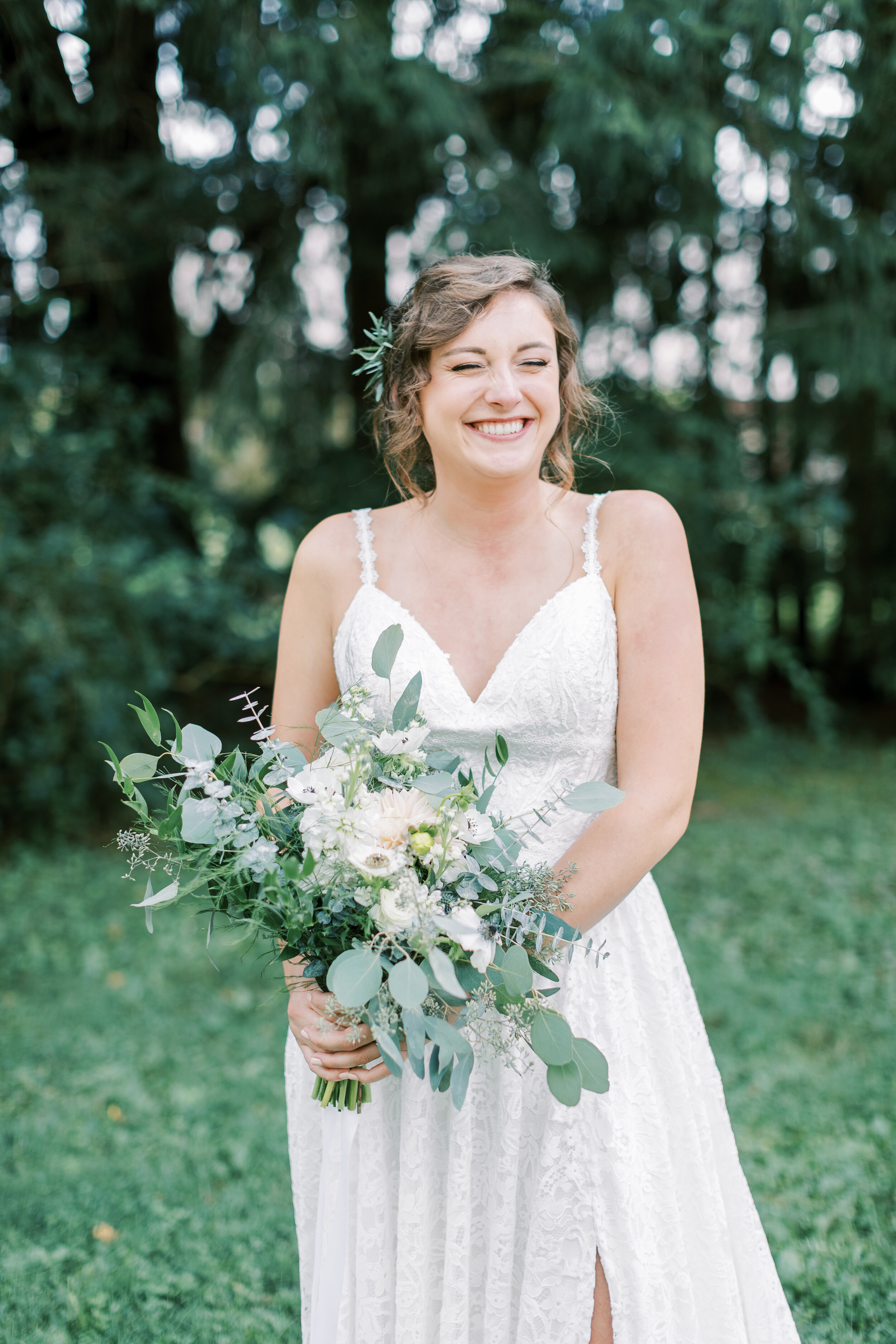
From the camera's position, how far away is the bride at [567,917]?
6.07 feet

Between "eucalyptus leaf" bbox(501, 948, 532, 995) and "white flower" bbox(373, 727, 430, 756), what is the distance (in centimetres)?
32

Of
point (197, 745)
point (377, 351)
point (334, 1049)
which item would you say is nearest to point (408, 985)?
point (334, 1049)

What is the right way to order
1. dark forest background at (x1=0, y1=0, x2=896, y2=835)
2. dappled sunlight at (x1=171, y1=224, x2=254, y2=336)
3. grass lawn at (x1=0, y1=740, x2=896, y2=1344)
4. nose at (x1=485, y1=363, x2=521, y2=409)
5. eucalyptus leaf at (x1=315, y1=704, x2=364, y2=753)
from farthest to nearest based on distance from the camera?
dappled sunlight at (x1=171, y1=224, x2=254, y2=336) < dark forest background at (x1=0, y1=0, x2=896, y2=835) < grass lawn at (x1=0, y1=740, x2=896, y2=1344) < nose at (x1=485, y1=363, x2=521, y2=409) < eucalyptus leaf at (x1=315, y1=704, x2=364, y2=753)

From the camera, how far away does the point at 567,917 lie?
179 cm

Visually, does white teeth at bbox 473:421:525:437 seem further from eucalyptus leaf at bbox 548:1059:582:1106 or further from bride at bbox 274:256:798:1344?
eucalyptus leaf at bbox 548:1059:582:1106

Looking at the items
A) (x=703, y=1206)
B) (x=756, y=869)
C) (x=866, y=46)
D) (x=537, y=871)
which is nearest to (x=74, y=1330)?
(x=703, y=1206)

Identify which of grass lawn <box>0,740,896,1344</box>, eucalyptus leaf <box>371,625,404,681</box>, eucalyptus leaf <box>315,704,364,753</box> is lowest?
grass lawn <box>0,740,896,1344</box>

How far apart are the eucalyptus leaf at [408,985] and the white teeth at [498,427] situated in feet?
3.19

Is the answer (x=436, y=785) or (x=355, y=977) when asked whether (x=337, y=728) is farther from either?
(x=355, y=977)

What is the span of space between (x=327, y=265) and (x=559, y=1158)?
6.51 metres

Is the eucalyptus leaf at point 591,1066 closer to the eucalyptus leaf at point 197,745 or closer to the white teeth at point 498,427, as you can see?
the eucalyptus leaf at point 197,745

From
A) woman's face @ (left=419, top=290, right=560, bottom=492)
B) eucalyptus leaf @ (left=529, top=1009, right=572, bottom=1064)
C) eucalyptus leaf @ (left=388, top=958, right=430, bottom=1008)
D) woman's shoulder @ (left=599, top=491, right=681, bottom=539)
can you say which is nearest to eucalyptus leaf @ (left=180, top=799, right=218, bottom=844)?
eucalyptus leaf @ (left=388, top=958, right=430, bottom=1008)

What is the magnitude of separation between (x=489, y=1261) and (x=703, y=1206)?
0.40 m

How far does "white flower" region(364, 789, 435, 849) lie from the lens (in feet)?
4.93
